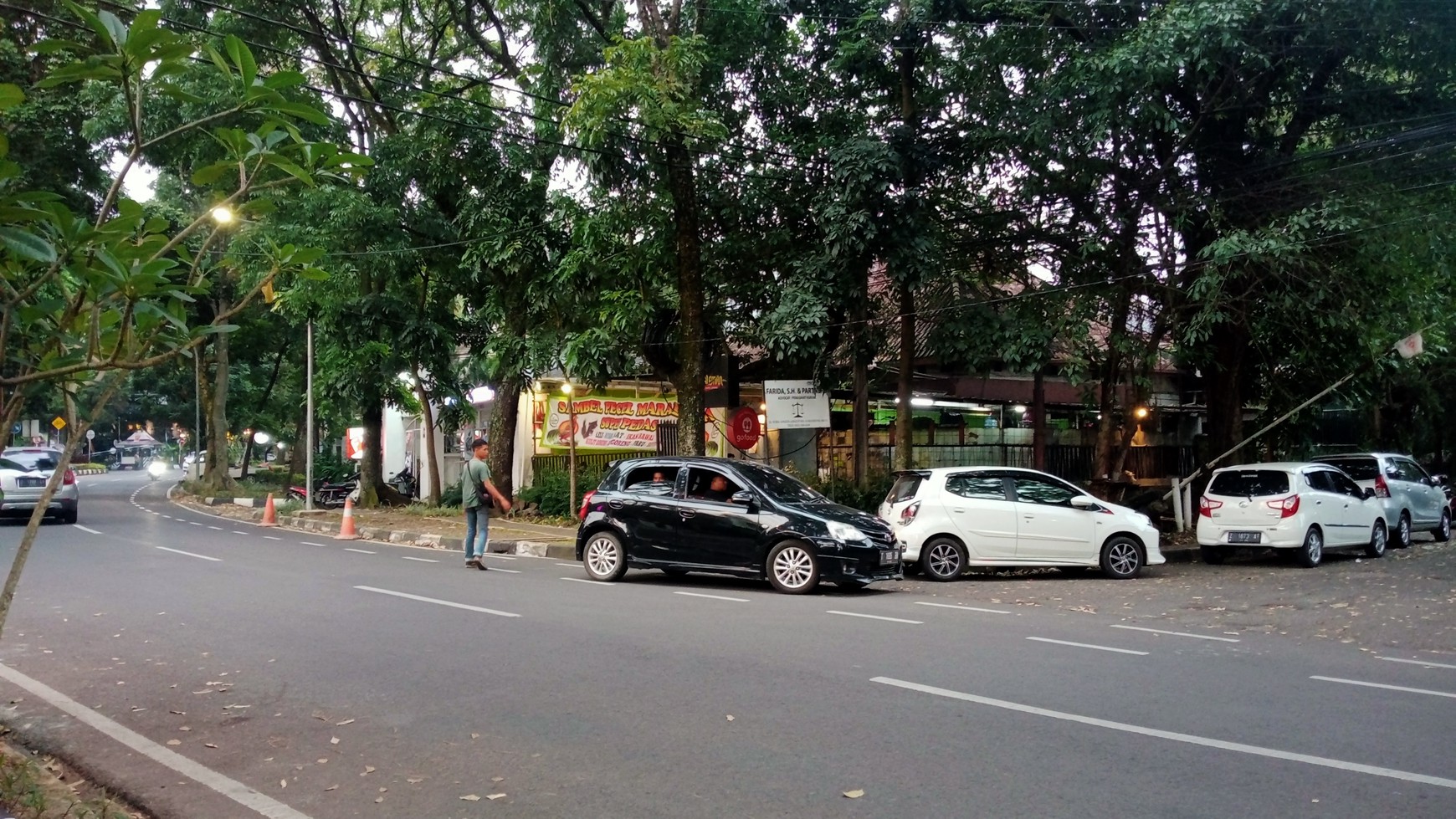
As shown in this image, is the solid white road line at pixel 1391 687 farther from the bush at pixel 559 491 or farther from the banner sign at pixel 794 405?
the bush at pixel 559 491

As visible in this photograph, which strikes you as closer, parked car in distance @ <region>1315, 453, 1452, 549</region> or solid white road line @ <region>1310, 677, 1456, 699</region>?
solid white road line @ <region>1310, 677, 1456, 699</region>

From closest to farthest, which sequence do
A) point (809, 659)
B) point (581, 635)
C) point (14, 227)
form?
point (14, 227) < point (809, 659) < point (581, 635)

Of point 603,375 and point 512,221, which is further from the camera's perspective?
point 512,221

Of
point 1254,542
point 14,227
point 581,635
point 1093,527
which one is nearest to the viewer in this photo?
point 14,227

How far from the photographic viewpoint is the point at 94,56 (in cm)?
377

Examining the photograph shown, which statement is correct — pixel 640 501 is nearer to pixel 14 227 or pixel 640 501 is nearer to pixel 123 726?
pixel 123 726

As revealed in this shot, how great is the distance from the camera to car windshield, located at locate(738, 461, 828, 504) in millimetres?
12469

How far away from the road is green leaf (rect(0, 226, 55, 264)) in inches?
105

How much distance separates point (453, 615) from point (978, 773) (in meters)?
6.04

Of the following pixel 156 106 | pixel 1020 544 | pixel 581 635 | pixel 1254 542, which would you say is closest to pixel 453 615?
pixel 581 635

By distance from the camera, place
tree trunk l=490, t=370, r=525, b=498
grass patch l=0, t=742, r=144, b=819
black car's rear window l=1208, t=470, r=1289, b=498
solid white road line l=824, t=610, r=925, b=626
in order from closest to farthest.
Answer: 1. grass patch l=0, t=742, r=144, b=819
2. solid white road line l=824, t=610, r=925, b=626
3. black car's rear window l=1208, t=470, r=1289, b=498
4. tree trunk l=490, t=370, r=525, b=498

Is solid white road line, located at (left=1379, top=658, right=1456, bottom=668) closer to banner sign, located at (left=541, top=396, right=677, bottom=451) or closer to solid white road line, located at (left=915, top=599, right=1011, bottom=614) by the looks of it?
solid white road line, located at (left=915, top=599, right=1011, bottom=614)

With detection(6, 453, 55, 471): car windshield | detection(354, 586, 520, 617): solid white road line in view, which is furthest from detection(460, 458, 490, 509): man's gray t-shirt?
detection(6, 453, 55, 471): car windshield

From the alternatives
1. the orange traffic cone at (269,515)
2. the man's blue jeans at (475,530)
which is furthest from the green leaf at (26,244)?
the orange traffic cone at (269,515)
